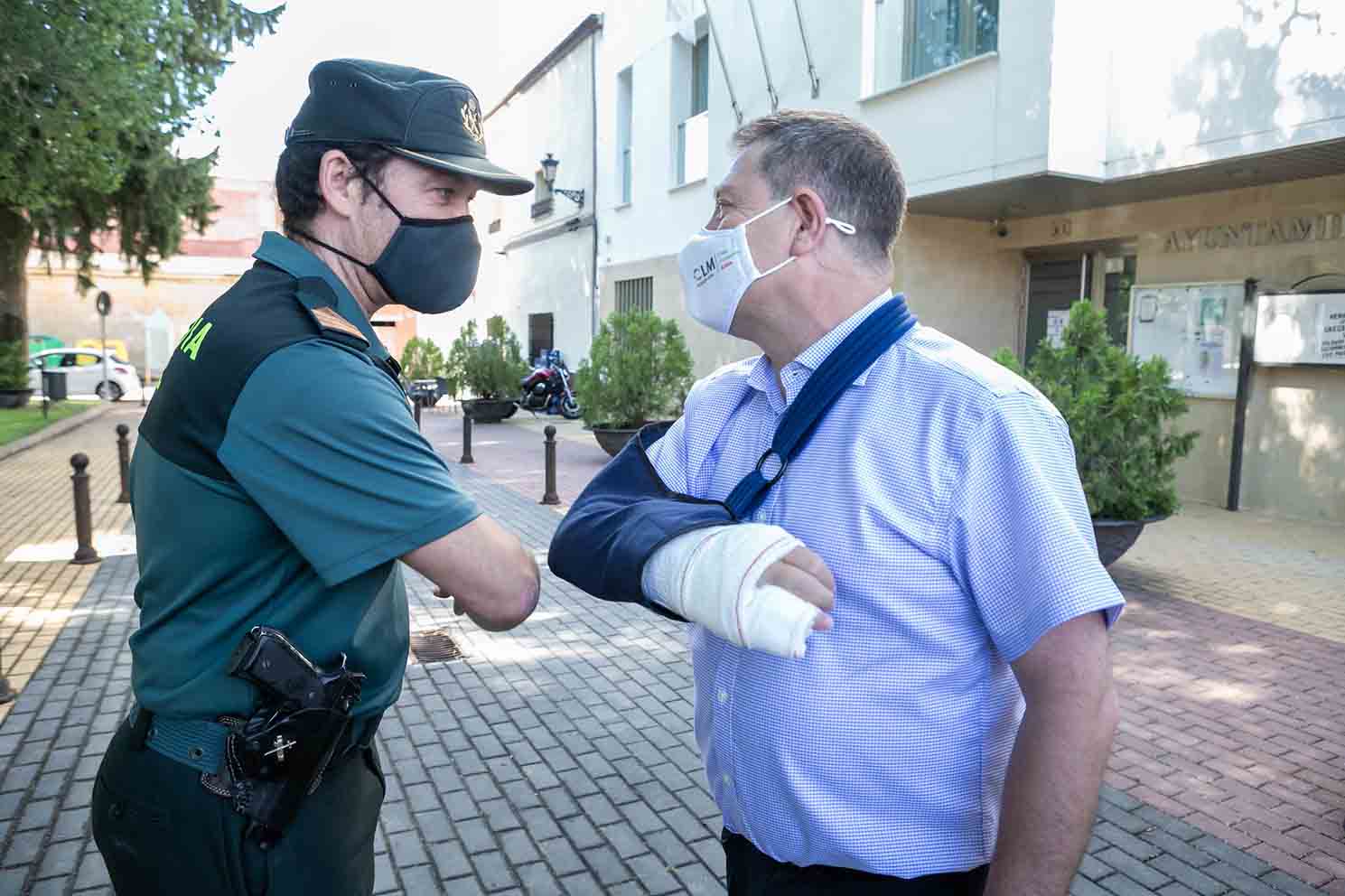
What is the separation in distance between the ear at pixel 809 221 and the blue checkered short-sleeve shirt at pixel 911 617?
260mm

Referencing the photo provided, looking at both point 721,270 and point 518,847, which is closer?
point 721,270

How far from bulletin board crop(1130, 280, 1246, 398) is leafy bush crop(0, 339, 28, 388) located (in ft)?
76.8

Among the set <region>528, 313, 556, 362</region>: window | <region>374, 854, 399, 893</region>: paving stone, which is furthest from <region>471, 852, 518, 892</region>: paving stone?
<region>528, 313, 556, 362</region>: window

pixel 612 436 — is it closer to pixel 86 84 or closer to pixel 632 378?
pixel 632 378

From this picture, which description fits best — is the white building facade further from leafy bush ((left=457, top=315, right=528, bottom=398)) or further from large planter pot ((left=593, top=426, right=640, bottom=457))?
leafy bush ((left=457, top=315, right=528, bottom=398))

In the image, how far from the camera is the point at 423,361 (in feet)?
89.2

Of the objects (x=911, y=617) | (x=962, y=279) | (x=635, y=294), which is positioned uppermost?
(x=635, y=294)

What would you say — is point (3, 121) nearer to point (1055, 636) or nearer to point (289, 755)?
point (289, 755)

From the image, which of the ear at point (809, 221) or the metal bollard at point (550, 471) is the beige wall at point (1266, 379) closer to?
the metal bollard at point (550, 471)

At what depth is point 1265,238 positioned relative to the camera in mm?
10008

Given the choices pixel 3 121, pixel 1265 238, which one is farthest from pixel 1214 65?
pixel 3 121

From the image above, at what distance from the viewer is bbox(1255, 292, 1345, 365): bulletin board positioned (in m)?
9.37

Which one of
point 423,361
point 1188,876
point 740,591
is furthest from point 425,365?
point 740,591

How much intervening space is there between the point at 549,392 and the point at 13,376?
12.5 metres
